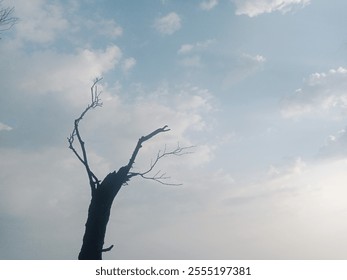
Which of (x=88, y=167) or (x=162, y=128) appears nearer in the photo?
(x=88, y=167)

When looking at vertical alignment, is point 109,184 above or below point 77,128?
below

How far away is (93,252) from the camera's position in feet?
23.4

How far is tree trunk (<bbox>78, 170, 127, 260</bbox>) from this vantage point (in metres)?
7.17

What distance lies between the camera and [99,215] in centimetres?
748

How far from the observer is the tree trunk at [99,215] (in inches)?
282

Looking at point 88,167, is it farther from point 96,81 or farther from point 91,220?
point 96,81

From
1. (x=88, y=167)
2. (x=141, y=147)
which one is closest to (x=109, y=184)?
(x=88, y=167)

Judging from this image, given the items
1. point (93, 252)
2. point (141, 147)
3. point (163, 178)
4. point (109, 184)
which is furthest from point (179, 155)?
point (93, 252)

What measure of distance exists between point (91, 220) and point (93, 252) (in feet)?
2.48
